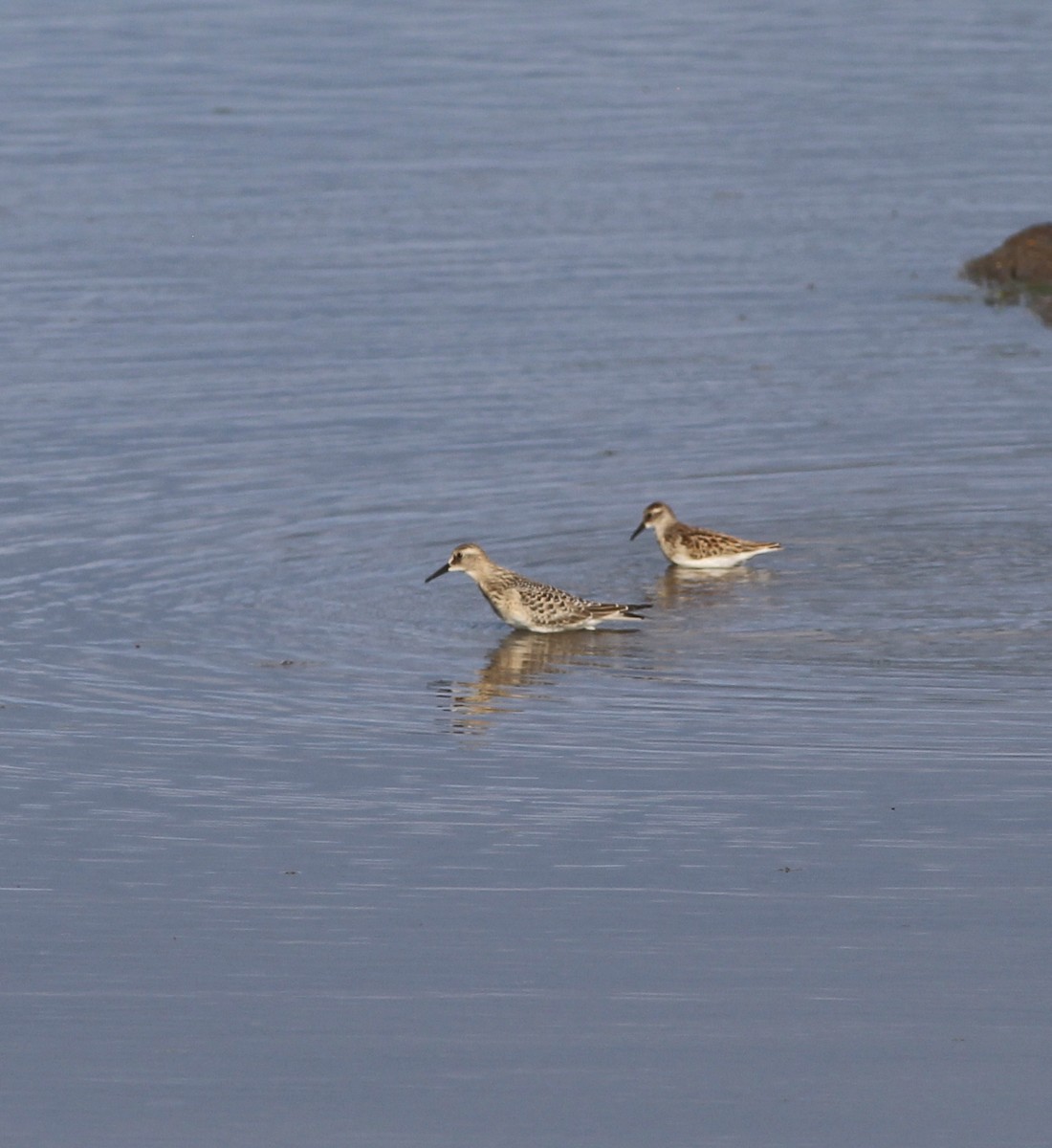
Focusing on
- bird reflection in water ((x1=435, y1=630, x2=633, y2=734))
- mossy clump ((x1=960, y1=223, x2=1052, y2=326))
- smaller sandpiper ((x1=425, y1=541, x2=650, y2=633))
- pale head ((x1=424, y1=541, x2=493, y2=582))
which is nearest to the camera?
bird reflection in water ((x1=435, y1=630, x2=633, y2=734))

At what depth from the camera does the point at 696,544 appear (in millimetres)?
16016

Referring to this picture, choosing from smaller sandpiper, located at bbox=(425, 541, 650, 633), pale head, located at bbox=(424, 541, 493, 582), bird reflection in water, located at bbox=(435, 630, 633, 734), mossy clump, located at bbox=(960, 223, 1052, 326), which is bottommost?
bird reflection in water, located at bbox=(435, 630, 633, 734)

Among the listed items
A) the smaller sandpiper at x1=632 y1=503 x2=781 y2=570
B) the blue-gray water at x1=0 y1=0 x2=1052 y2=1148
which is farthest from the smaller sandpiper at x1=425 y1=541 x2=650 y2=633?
the smaller sandpiper at x1=632 y1=503 x2=781 y2=570

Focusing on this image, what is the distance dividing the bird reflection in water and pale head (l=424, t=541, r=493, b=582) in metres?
0.45

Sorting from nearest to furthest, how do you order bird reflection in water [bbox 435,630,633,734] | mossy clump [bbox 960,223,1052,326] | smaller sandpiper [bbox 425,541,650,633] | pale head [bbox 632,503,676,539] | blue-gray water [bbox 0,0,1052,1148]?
blue-gray water [bbox 0,0,1052,1148] → bird reflection in water [bbox 435,630,633,734] → smaller sandpiper [bbox 425,541,650,633] → pale head [bbox 632,503,676,539] → mossy clump [bbox 960,223,1052,326]

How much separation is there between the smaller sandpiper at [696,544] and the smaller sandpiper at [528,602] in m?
1.19

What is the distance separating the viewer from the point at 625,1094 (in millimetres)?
7918

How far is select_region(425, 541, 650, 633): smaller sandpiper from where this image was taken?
14.6 m

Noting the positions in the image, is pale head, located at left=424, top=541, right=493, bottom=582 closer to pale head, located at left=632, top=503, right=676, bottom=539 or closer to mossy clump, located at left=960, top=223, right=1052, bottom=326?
pale head, located at left=632, top=503, right=676, bottom=539

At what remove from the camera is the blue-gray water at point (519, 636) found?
8.31m

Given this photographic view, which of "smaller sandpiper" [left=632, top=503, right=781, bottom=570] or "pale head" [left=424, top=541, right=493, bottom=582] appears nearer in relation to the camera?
"pale head" [left=424, top=541, right=493, bottom=582]

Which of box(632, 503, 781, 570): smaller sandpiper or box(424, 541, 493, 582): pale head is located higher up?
box(424, 541, 493, 582): pale head

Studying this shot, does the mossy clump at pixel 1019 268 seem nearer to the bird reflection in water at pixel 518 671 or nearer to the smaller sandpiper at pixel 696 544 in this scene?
the smaller sandpiper at pixel 696 544

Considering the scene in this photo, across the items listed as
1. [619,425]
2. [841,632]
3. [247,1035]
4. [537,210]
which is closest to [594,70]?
[537,210]
